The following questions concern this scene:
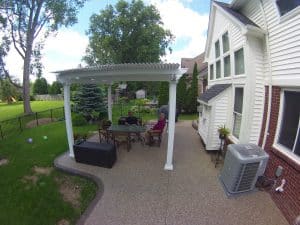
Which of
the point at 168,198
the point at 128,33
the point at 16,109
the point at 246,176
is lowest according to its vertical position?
the point at 16,109

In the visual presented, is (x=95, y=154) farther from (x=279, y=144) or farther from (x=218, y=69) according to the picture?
(x=218, y=69)

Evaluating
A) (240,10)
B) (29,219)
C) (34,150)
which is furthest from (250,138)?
(34,150)

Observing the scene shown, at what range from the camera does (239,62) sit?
6043 millimetres

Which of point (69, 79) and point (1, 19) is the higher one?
point (1, 19)

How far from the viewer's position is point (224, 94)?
6.70 m

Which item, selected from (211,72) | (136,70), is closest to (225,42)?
(211,72)

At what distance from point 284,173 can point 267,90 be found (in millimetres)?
2078

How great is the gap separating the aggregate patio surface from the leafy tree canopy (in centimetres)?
2130

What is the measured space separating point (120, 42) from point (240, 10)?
2162 centimetres

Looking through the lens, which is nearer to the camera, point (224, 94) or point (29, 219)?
point (29, 219)

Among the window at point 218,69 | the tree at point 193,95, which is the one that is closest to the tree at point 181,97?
the tree at point 193,95

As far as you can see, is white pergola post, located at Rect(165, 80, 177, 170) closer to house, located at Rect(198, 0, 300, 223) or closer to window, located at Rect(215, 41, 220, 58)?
house, located at Rect(198, 0, 300, 223)

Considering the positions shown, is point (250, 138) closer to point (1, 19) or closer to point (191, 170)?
point (191, 170)

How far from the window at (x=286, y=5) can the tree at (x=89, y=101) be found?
39.4ft
